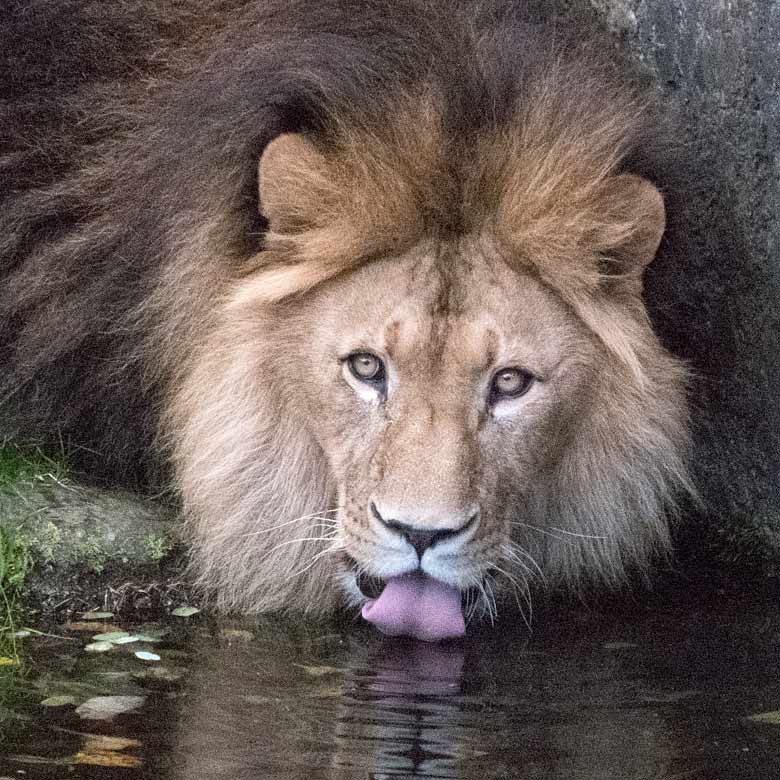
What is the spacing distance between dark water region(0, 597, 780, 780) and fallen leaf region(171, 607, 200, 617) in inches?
2.0

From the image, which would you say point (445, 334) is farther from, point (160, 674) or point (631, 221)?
point (160, 674)

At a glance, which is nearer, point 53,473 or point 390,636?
point 390,636

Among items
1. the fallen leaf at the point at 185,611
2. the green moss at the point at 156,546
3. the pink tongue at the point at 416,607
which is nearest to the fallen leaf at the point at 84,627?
the fallen leaf at the point at 185,611

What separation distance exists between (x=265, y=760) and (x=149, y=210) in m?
1.61

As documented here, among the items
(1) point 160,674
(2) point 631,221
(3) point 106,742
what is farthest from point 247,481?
(2) point 631,221

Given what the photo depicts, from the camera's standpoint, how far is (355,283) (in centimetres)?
427

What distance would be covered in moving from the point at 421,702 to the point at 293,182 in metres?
1.31

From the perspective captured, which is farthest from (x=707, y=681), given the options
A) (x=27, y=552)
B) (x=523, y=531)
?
(x=27, y=552)

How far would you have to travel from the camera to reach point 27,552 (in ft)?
15.7

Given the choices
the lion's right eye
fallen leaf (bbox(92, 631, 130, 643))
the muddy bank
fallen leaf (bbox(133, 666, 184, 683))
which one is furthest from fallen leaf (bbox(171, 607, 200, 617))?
the lion's right eye

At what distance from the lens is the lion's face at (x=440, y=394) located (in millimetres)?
4031

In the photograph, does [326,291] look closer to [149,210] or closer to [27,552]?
[149,210]

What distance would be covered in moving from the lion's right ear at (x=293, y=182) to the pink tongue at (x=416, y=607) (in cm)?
96

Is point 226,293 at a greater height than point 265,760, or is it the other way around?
point 226,293
